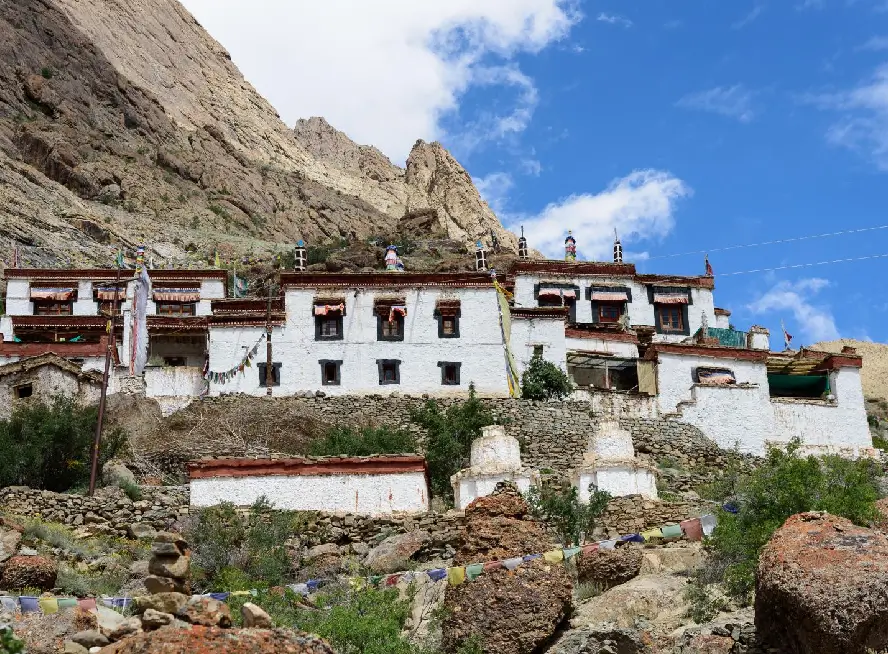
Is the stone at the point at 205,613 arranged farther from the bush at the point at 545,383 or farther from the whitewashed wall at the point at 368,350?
A: the bush at the point at 545,383

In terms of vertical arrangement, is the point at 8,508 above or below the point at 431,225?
below

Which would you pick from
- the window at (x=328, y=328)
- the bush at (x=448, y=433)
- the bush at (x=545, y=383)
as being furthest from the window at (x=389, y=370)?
the bush at (x=545, y=383)

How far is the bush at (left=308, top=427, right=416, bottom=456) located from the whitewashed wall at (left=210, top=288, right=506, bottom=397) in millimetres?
6635

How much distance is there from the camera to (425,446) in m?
36.8

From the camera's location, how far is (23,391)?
41031 mm

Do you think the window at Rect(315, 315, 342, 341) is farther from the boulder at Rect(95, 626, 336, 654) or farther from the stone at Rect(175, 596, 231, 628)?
the boulder at Rect(95, 626, 336, 654)

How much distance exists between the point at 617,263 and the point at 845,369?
13.0 meters

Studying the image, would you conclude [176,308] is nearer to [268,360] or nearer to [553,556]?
[268,360]

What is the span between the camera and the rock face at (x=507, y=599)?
19016mm

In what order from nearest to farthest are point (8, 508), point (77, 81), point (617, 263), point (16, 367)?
point (8, 508), point (16, 367), point (617, 263), point (77, 81)

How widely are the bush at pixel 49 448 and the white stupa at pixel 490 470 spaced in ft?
36.4

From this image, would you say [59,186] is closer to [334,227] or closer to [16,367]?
[334,227]

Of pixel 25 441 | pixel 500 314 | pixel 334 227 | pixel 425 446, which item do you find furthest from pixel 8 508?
pixel 334 227

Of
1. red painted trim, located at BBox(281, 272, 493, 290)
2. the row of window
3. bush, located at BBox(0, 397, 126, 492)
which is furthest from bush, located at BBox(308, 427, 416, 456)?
red painted trim, located at BBox(281, 272, 493, 290)
